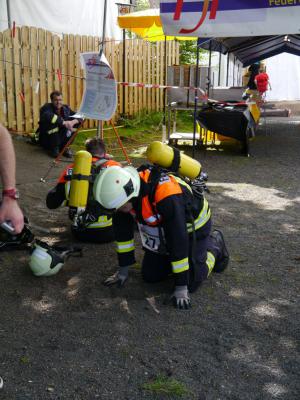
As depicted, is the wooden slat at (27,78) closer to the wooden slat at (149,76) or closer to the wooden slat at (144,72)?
the wooden slat at (144,72)

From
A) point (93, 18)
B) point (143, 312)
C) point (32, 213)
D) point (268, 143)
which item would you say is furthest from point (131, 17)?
point (143, 312)

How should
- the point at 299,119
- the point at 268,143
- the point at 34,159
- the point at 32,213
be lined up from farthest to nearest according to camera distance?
the point at 299,119
the point at 268,143
the point at 34,159
the point at 32,213

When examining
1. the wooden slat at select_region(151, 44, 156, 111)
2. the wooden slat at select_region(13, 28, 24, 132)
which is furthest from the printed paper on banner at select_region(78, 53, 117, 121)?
the wooden slat at select_region(151, 44, 156, 111)

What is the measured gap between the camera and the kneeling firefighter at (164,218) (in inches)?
130

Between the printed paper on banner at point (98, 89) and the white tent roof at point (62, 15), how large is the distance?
546cm

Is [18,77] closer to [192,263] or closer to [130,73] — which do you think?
[130,73]

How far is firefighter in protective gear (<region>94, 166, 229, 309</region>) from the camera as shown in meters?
3.30

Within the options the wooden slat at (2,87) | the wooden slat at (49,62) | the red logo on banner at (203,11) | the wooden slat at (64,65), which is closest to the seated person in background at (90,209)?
the red logo on banner at (203,11)

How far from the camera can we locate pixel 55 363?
9.62ft

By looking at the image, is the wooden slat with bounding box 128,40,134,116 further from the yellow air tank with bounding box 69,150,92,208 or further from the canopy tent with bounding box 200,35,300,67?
the yellow air tank with bounding box 69,150,92,208

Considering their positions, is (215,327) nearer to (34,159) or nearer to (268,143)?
(34,159)

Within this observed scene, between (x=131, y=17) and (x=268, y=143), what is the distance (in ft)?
14.7

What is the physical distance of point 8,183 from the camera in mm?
2180

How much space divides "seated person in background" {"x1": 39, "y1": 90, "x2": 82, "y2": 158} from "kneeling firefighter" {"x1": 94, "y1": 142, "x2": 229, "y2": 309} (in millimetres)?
5798
